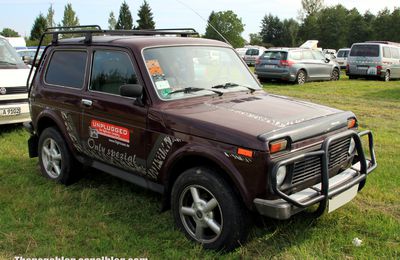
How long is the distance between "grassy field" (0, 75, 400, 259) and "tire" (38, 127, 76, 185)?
0.13 metres

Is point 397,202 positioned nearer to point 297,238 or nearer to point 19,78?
point 297,238

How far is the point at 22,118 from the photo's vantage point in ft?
26.1

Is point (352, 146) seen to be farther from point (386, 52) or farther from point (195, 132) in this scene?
point (386, 52)

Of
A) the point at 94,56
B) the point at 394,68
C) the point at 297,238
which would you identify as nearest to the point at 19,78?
the point at 94,56

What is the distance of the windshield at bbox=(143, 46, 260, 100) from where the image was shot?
416cm

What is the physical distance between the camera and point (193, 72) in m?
4.38

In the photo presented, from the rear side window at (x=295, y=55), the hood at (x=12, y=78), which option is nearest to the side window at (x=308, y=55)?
the rear side window at (x=295, y=55)

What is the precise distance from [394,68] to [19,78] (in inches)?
705

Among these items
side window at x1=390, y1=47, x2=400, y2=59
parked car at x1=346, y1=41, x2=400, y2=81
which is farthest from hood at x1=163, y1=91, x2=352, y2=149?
side window at x1=390, y1=47, x2=400, y2=59

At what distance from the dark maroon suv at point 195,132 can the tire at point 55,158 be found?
2 centimetres

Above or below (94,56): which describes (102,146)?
below

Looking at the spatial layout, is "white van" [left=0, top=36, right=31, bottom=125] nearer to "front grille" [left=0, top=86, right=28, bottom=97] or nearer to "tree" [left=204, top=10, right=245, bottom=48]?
"front grille" [left=0, top=86, right=28, bottom=97]

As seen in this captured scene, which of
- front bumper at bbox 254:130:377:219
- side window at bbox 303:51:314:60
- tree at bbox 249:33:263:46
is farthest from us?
tree at bbox 249:33:263:46

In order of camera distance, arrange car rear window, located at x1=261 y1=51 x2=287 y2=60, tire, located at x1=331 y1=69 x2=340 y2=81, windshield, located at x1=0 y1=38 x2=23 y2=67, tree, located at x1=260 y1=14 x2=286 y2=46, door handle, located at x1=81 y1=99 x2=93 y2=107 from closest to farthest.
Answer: door handle, located at x1=81 y1=99 x2=93 y2=107 → windshield, located at x1=0 y1=38 x2=23 y2=67 → car rear window, located at x1=261 y1=51 x2=287 y2=60 → tire, located at x1=331 y1=69 x2=340 y2=81 → tree, located at x1=260 y1=14 x2=286 y2=46
